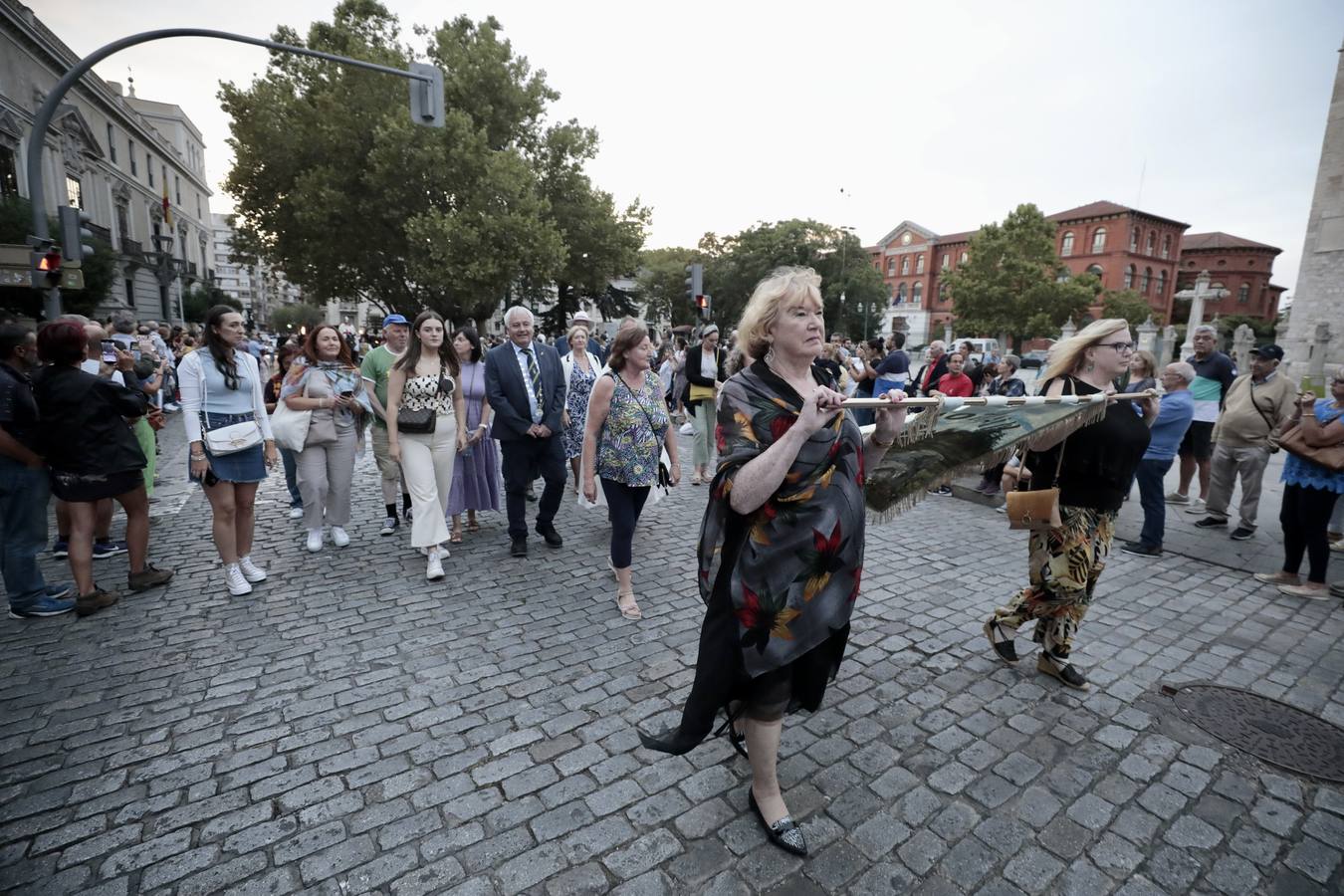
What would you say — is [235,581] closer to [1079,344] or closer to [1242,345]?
[1079,344]

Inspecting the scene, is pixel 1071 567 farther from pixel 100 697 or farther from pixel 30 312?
pixel 30 312

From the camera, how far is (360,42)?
72.0ft

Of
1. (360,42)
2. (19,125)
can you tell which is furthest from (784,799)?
(19,125)

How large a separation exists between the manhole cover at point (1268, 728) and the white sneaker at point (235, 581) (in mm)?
6041

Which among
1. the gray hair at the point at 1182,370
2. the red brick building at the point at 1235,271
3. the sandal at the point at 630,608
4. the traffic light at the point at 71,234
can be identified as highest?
the red brick building at the point at 1235,271

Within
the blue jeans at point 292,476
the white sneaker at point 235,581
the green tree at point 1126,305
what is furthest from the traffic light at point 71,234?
the green tree at point 1126,305

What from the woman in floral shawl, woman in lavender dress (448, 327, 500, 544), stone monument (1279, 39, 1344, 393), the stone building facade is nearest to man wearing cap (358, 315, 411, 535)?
woman in lavender dress (448, 327, 500, 544)

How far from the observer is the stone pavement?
234 cm

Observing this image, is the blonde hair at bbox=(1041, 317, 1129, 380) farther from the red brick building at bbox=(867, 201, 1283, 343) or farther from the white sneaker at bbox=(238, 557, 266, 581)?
the red brick building at bbox=(867, 201, 1283, 343)

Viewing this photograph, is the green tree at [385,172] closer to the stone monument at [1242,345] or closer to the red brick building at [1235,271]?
the stone monument at [1242,345]

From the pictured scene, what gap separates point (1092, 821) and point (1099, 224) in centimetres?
7553

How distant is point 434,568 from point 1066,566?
14.3ft

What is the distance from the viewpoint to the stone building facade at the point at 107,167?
27.2 metres

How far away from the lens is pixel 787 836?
2.40 meters
